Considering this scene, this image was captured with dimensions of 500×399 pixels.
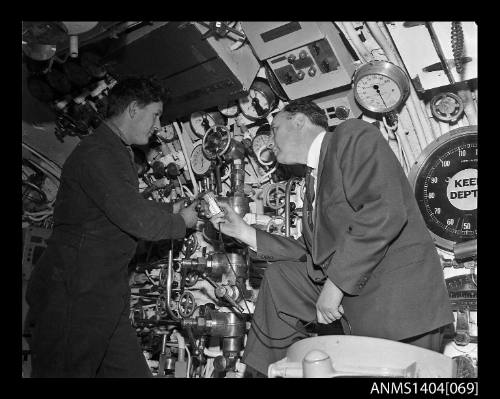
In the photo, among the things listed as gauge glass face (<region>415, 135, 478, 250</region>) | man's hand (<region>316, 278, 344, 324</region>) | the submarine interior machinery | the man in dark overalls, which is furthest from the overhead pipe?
the man in dark overalls

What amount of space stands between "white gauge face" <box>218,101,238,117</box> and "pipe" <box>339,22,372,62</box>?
1067 millimetres

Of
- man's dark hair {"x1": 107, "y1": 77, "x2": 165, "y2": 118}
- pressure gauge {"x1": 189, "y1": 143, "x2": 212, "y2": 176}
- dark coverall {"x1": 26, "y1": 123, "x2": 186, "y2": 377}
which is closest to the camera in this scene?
dark coverall {"x1": 26, "y1": 123, "x2": 186, "y2": 377}

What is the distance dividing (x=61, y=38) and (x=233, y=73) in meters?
1.12

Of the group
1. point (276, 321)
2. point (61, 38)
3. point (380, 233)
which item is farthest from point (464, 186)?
point (61, 38)

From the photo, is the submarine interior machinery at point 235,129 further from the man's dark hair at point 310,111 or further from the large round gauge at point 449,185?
the man's dark hair at point 310,111

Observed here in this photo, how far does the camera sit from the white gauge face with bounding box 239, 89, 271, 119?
3.76 meters

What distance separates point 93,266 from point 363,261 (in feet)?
4.84

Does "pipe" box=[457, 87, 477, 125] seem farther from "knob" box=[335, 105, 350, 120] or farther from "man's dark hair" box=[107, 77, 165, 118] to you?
"man's dark hair" box=[107, 77, 165, 118]

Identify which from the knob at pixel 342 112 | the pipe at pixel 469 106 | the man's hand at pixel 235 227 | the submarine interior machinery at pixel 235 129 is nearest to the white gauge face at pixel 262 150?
the submarine interior machinery at pixel 235 129

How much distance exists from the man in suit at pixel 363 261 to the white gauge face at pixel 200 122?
62.6 inches

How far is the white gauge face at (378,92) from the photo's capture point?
312 cm

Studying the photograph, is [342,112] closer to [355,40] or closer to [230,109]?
[355,40]

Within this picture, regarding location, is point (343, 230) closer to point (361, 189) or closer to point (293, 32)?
point (361, 189)

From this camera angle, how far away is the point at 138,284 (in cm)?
459
